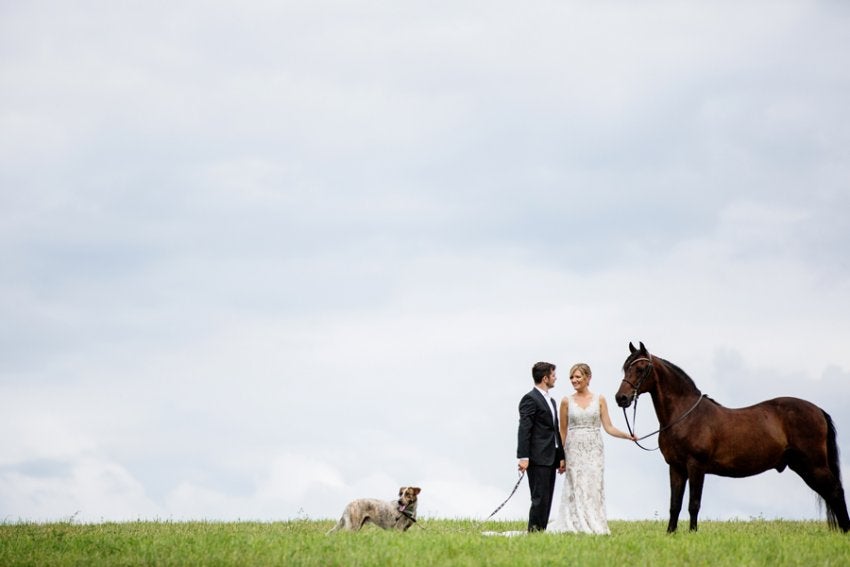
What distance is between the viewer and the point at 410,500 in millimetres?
15188

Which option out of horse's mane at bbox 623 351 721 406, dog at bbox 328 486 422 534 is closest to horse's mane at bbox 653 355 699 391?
horse's mane at bbox 623 351 721 406

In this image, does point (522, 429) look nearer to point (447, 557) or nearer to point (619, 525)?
point (447, 557)

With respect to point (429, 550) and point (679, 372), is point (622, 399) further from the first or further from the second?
point (429, 550)

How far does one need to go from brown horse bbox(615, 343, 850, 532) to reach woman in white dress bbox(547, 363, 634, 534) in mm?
947

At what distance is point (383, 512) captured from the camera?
15.2 m

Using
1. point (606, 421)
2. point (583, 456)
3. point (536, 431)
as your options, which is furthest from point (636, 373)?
point (536, 431)

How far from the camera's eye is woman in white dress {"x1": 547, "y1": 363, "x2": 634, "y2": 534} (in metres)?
14.9

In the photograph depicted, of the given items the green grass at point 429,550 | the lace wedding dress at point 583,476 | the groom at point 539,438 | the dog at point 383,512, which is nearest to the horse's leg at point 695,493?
the green grass at point 429,550

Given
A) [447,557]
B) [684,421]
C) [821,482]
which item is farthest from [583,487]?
[821,482]

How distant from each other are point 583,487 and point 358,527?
12.9 ft

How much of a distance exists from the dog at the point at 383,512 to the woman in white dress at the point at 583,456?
2.48 m

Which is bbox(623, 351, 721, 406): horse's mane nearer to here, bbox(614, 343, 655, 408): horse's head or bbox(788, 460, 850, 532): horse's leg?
bbox(614, 343, 655, 408): horse's head

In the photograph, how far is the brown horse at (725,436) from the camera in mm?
16062

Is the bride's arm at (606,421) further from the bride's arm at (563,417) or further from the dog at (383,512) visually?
the dog at (383,512)
